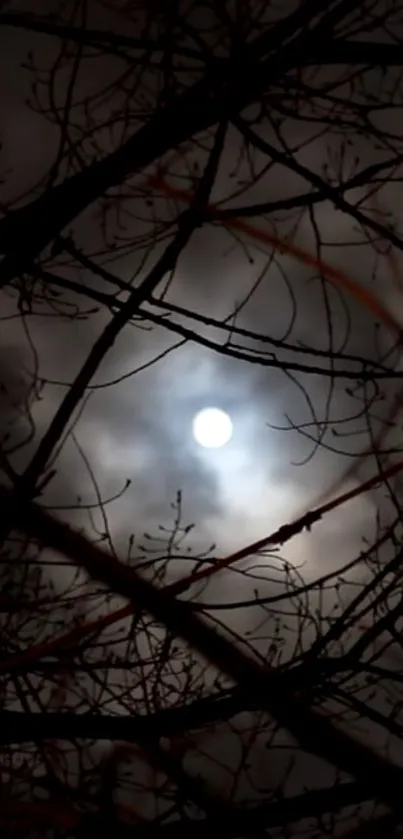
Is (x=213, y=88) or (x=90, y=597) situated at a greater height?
(x=213, y=88)

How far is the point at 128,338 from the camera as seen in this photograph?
1.48m

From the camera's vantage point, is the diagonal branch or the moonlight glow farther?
the moonlight glow

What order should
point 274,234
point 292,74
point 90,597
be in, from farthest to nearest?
point 274,234
point 90,597
point 292,74

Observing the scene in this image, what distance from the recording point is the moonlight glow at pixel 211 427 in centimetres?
149

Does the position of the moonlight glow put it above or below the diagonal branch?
above

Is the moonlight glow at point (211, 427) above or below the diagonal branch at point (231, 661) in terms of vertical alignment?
above

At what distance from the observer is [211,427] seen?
4.91ft

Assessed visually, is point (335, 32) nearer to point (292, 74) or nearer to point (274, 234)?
point (292, 74)

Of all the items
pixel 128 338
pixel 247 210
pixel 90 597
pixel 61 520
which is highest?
pixel 128 338

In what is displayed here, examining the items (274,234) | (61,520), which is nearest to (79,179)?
(274,234)

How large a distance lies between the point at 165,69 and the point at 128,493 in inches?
25.5

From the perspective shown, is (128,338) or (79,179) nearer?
(79,179)

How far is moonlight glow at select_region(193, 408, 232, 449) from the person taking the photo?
1493 millimetres

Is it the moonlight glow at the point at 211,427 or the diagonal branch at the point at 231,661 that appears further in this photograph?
the moonlight glow at the point at 211,427
